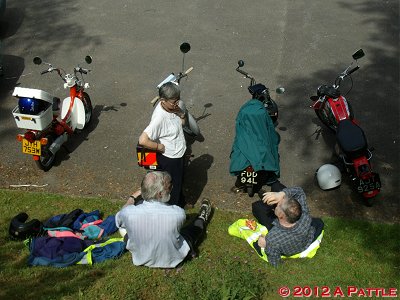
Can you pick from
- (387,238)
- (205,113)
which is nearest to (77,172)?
(205,113)

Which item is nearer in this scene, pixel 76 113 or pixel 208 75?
pixel 76 113

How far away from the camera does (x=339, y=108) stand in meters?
7.87

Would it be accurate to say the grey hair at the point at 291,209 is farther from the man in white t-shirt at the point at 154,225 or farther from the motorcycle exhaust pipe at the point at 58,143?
the motorcycle exhaust pipe at the point at 58,143

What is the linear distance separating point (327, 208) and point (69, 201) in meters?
3.69

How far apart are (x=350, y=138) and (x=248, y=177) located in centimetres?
157

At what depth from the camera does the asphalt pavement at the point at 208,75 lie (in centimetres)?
773

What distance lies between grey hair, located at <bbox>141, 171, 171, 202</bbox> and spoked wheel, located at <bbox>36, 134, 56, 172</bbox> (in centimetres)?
278

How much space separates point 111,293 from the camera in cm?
564

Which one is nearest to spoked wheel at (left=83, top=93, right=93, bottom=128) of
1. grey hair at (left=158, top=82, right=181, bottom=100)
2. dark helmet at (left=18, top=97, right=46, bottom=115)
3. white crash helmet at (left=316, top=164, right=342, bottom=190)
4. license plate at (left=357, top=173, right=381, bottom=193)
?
dark helmet at (left=18, top=97, right=46, bottom=115)

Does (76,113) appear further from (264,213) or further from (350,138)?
(350,138)

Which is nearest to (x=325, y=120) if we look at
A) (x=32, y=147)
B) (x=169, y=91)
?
(x=169, y=91)

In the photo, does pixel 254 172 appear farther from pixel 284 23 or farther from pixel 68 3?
pixel 68 3

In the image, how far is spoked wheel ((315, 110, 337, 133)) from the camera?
8.04 m

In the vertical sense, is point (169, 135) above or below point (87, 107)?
above
